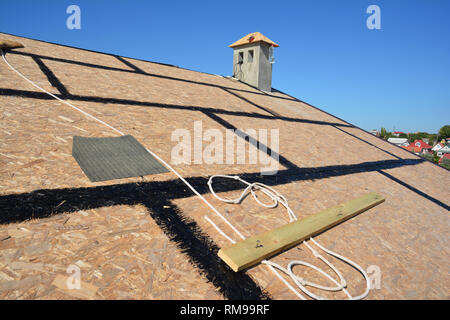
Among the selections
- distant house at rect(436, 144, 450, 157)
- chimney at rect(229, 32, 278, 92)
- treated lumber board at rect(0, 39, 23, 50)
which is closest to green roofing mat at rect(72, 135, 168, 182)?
treated lumber board at rect(0, 39, 23, 50)

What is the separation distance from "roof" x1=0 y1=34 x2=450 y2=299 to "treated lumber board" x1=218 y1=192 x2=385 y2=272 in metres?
0.07

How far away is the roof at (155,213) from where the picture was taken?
4.49ft

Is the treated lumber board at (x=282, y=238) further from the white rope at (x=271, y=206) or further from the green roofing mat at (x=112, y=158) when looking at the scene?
the green roofing mat at (x=112, y=158)

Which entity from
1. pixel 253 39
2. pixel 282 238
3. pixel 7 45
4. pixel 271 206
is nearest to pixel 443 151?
pixel 253 39

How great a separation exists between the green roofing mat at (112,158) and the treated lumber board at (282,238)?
128 cm

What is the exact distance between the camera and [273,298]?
141cm

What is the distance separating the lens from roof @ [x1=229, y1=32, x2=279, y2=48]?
396 inches

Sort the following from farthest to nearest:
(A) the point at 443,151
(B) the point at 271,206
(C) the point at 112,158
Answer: (A) the point at 443,151 → (C) the point at 112,158 → (B) the point at 271,206

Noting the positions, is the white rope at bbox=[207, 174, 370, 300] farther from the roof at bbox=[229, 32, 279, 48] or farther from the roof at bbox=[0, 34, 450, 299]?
the roof at bbox=[229, 32, 279, 48]

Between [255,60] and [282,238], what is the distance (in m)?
9.84

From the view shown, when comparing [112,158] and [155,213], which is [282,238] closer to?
[155,213]

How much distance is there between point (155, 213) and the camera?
6.18 ft

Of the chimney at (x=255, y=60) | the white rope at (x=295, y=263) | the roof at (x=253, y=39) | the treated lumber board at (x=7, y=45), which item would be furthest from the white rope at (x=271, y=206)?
the roof at (x=253, y=39)
